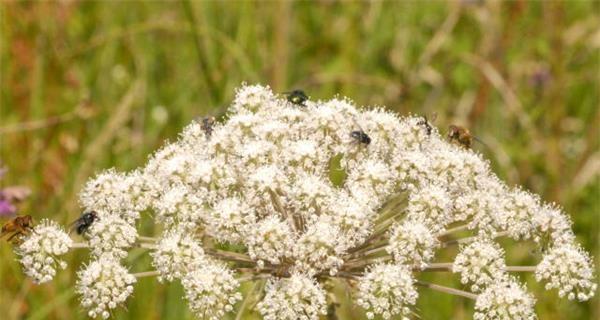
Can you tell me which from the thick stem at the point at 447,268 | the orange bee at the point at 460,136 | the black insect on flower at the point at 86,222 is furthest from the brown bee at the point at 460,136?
the black insect on flower at the point at 86,222

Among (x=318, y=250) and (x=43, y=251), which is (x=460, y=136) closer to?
(x=318, y=250)

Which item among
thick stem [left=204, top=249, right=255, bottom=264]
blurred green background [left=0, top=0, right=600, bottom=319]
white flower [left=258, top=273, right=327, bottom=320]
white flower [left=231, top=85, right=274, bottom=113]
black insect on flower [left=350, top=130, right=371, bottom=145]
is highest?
blurred green background [left=0, top=0, right=600, bottom=319]

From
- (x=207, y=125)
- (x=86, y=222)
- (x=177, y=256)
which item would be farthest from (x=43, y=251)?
(x=207, y=125)

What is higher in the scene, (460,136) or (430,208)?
(460,136)

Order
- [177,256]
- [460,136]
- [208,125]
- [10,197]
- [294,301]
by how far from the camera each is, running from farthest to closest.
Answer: [10,197], [460,136], [208,125], [177,256], [294,301]

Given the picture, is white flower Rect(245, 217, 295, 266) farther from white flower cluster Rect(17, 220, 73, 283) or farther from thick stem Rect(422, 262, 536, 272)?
white flower cluster Rect(17, 220, 73, 283)

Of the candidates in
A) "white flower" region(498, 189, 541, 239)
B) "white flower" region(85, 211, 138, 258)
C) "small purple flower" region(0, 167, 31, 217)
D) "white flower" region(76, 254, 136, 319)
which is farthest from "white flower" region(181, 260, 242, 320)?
"small purple flower" region(0, 167, 31, 217)

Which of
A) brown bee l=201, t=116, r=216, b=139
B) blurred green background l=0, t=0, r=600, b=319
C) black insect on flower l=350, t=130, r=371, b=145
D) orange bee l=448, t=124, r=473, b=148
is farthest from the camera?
blurred green background l=0, t=0, r=600, b=319

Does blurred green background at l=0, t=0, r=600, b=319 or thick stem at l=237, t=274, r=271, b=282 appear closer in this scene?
thick stem at l=237, t=274, r=271, b=282
